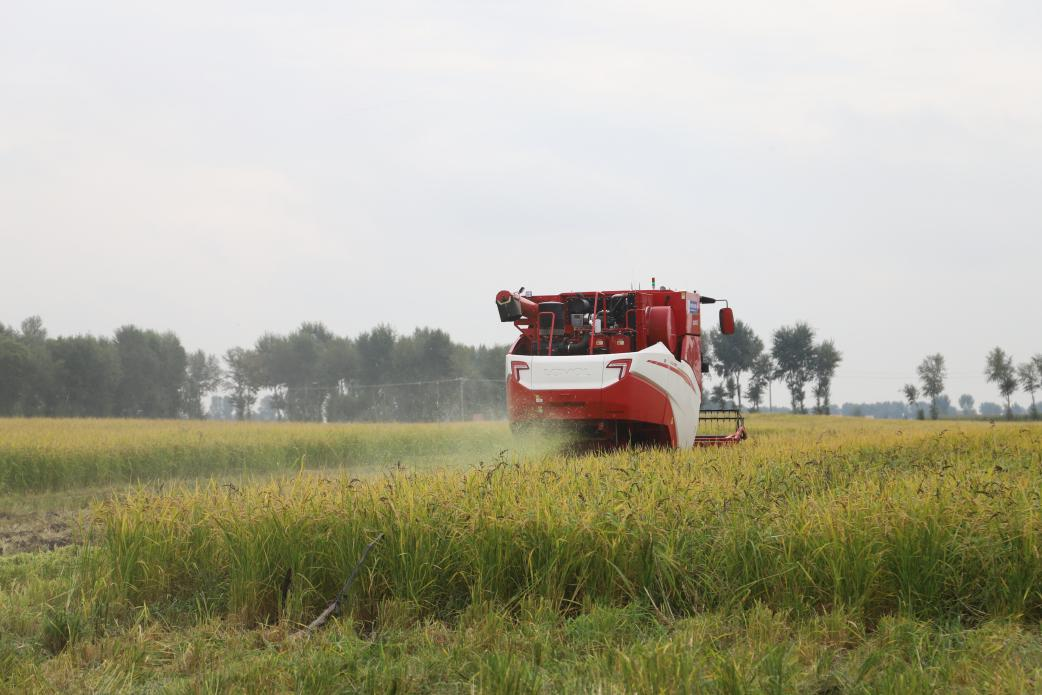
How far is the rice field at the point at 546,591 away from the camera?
419cm

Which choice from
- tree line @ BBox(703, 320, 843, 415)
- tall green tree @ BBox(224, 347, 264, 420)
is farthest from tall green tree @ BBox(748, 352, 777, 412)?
tall green tree @ BBox(224, 347, 264, 420)

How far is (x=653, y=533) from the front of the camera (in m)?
5.63

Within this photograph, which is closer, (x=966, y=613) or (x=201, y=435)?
(x=966, y=613)

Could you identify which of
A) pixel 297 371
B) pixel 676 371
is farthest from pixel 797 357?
pixel 676 371

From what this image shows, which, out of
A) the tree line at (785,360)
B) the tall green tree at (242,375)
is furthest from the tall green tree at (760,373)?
the tall green tree at (242,375)

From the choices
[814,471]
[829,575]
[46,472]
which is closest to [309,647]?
[829,575]

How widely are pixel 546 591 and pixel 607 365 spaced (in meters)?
6.92

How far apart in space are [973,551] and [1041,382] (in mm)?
83247

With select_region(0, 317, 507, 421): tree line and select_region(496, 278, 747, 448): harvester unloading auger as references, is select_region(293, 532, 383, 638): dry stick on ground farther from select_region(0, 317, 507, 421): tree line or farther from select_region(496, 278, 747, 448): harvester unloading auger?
select_region(0, 317, 507, 421): tree line

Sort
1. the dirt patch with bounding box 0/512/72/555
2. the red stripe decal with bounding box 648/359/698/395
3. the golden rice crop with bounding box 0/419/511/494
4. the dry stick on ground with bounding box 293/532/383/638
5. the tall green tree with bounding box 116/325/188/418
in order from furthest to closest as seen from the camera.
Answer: the tall green tree with bounding box 116/325/188/418
the golden rice crop with bounding box 0/419/511/494
the red stripe decal with bounding box 648/359/698/395
the dirt patch with bounding box 0/512/72/555
the dry stick on ground with bounding box 293/532/383/638

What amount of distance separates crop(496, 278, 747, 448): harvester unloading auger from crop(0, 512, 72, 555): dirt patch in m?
6.02

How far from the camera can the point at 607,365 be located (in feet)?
39.8

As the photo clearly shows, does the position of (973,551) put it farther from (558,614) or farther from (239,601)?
(239,601)

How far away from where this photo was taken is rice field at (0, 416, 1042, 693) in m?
4.19
